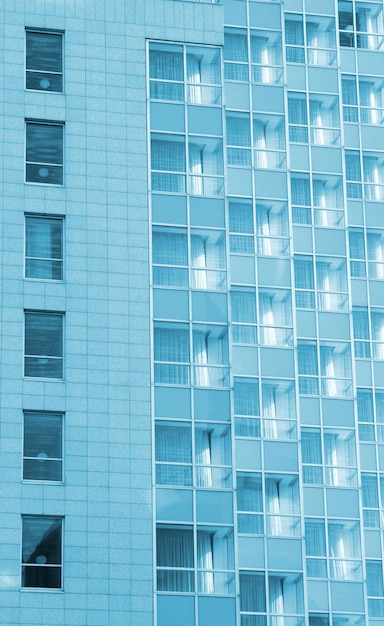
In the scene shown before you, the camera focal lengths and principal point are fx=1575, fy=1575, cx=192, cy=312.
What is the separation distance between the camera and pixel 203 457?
59062 millimetres

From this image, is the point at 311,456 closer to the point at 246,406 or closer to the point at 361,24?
the point at 246,406

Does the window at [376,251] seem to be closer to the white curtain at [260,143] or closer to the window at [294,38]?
the white curtain at [260,143]

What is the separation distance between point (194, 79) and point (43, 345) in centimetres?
1354

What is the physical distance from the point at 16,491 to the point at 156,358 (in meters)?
7.66

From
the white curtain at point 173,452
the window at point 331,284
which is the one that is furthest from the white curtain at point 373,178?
the white curtain at point 173,452

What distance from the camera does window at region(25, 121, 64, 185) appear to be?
60875mm

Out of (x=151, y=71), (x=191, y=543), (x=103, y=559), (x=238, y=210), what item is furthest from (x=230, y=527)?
(x=151, y=71)

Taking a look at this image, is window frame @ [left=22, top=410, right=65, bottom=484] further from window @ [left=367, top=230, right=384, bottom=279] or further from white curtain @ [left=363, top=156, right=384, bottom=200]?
white curtain @ [left=363, top=156, right=384, bottom=200]

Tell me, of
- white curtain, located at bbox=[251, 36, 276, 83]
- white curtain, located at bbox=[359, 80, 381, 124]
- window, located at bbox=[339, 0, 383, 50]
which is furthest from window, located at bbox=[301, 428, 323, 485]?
window, located at bbox=[339, 0, 383, 50]

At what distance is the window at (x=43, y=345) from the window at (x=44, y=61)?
9632mm

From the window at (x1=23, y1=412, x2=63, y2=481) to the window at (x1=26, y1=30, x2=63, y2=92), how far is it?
13.6 m

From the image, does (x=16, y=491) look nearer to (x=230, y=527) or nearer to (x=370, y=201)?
Answer: (x=230, y=527)

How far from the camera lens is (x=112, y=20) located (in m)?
Result: 63.5

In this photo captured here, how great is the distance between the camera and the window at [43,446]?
186ft
